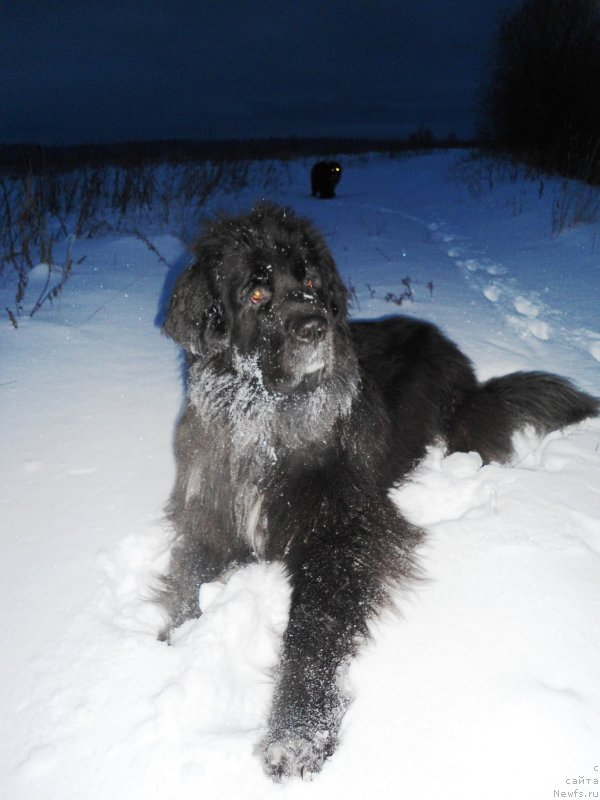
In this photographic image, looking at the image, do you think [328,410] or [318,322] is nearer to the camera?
[318,322]

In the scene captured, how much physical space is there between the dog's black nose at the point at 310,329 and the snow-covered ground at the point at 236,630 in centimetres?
100

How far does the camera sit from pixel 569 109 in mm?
18406

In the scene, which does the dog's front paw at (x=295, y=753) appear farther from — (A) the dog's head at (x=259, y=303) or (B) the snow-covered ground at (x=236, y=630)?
(A) the dog's head at (x=259, y=303)

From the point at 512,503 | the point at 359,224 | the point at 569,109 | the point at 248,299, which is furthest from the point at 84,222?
the point at 569,109

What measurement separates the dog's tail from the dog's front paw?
2001mm

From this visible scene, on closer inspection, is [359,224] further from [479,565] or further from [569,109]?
[569,109]

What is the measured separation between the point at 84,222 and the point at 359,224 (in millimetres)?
5280

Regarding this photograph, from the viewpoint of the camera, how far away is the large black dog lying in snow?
2207 mm

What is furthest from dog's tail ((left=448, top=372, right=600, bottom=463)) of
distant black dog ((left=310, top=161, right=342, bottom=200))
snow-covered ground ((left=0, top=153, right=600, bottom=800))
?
distant black dog ((left=310, top=161, right=342, bottom=200))

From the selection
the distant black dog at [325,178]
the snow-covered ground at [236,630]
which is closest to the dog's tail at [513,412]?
the snow-covered ground at [236,630]

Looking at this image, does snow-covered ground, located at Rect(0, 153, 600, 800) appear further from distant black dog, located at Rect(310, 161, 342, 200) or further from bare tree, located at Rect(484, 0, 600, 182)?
bare tree, located at Rect(484, 0, 600, 182)

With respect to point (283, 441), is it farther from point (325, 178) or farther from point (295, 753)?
point (325, 178)

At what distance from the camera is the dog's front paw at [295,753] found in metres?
1.63

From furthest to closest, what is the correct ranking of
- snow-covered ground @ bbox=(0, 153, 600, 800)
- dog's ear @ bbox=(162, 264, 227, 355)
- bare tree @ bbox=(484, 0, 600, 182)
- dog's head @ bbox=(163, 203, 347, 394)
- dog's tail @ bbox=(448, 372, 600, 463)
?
bare tree @ bbox=(484, 0, 600, 182) < dog's tail @ bbox=(448, 372, 600, 463) < dog's ear @ bbox=(162, 264, 227, 355) < dog's head @ bbox=(163, 203, 347, 394) < snow-covered ground @ bbox=(0, 153, 600, 800)
